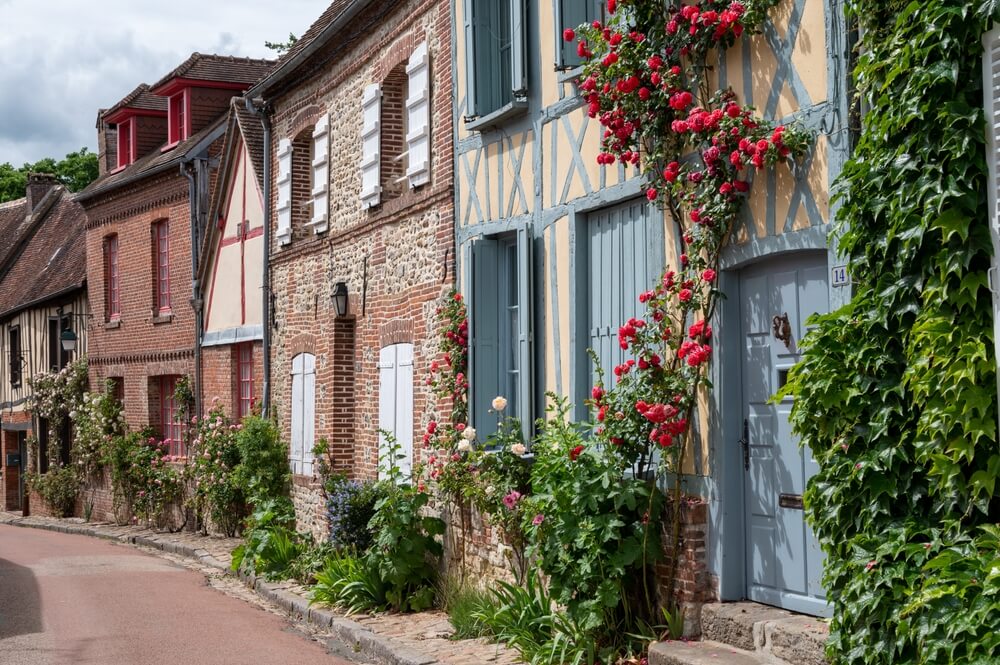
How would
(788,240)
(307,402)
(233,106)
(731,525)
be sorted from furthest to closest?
(233,106), (307,402), (731,525), (788,240)

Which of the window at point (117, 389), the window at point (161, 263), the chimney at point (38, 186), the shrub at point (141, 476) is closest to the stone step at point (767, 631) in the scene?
the shrub at point (141, 476)

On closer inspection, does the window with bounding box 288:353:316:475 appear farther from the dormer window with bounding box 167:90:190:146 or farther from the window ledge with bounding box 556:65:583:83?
the dormer window with bounding box 167:90:190:146

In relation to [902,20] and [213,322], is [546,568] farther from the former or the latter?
[213,322]

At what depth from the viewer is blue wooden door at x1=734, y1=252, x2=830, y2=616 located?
247 inches

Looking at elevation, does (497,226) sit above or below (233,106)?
below

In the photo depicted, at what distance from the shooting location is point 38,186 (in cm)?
3259

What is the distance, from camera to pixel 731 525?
22.2ft

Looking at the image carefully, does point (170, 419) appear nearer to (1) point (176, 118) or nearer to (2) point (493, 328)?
(1) point (176, 118)

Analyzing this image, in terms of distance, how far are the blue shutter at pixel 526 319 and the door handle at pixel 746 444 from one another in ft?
7.77

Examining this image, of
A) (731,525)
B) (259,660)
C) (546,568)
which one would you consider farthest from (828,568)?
(259,660)

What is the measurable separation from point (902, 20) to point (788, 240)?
145 centimetres

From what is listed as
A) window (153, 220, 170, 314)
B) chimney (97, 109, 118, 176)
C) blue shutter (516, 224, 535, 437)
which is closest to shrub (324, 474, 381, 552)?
blue shutter (516, 224, 535, 437)

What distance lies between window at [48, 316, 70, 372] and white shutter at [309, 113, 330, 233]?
1150cm

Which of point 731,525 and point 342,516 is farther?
point 342,516
